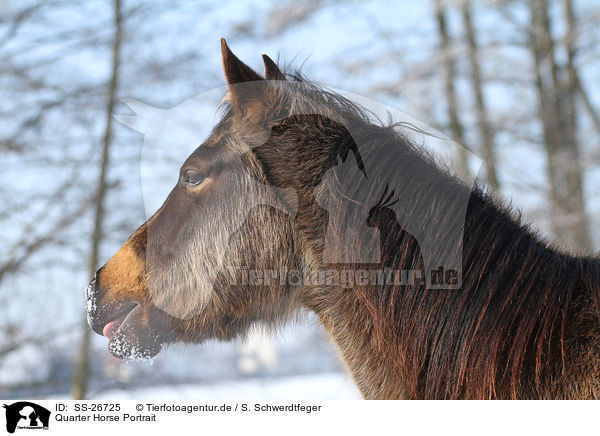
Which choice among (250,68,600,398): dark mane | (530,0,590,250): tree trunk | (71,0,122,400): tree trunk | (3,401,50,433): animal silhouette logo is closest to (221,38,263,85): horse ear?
(250,68,600,398): dark mane

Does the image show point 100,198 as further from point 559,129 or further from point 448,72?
point 559,129

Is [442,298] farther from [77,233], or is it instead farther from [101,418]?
[77,233]

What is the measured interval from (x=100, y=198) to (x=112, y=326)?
2.36 metres

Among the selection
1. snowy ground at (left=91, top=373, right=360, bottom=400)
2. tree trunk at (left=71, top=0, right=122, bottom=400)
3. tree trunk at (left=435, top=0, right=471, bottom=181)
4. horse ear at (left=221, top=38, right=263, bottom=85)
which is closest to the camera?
horse ear at (left=221, top=38, right=263, bottom=85)

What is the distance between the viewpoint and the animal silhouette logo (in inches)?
60.5

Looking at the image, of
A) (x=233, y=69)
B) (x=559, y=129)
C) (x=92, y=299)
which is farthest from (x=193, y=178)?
(x=559, y=129)

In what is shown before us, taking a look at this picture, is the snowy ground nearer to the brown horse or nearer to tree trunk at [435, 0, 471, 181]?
the brown horse

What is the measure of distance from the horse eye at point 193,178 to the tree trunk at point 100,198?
2.30m

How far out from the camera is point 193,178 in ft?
5.67

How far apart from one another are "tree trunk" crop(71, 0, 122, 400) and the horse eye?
230cm

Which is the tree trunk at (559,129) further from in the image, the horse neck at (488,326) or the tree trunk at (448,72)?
the horse neck at (488,326)

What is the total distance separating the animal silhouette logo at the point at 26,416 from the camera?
5.04ft

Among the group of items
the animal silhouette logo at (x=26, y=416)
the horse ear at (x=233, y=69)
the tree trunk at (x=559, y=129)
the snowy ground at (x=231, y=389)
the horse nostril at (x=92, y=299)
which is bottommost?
the snowy ground at (x=231, y=389)

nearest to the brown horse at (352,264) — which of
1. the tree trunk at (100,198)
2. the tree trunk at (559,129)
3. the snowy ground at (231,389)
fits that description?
the snowy ground at (231,389)
